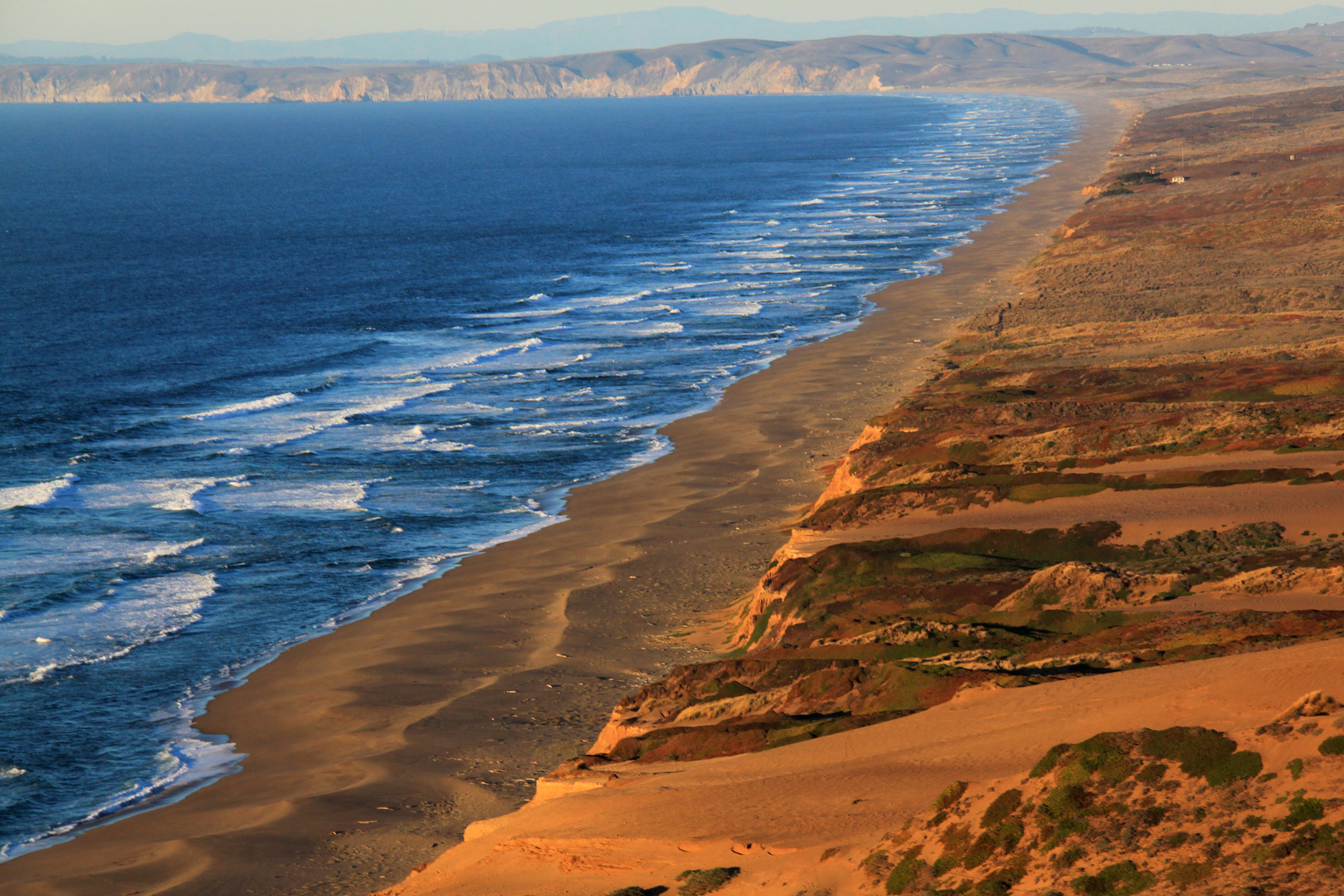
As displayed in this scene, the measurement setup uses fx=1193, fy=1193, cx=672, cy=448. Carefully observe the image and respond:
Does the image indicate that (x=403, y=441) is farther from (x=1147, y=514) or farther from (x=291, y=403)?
(x=1147, y=514)

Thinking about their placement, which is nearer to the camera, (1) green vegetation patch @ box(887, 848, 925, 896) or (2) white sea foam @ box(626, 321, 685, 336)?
(1) green vegetation patch @ box(887, 848, 925, 896)

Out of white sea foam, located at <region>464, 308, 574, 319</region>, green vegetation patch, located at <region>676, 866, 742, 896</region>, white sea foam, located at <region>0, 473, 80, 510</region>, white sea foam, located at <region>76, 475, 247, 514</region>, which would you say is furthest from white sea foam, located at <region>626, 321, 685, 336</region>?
green vegetation patch, located at <region>676, 866, 742, 896</region>

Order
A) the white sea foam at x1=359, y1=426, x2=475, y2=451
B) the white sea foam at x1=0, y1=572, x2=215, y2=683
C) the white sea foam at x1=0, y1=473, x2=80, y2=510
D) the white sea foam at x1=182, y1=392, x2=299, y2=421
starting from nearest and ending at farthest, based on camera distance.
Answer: the white sea foam at x1=0, y1=572, x2=215, y2=683 → the white sea foam at x1=0, y1=473, x2=80, y2=510 → the white sea foam at x1=359, y1=426, x2=475, y2=451 → the white sea foam at x1=182, y1=392, x2=299, y2=421

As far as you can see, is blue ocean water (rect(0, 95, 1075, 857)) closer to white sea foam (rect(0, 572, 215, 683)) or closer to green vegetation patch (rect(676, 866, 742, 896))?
white sea foam (rect(0, 572, 215, 683))

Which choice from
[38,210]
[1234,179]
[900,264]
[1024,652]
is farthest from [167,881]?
[38,210]

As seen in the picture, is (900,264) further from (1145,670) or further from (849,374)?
(1145,670)
